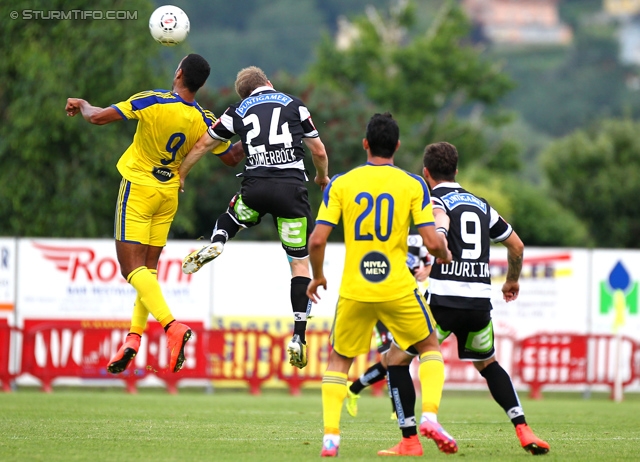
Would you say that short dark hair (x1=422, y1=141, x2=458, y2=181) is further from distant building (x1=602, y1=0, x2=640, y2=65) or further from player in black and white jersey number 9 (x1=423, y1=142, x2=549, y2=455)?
distant building (x1=602, y1=0, x2=640, y2=65)

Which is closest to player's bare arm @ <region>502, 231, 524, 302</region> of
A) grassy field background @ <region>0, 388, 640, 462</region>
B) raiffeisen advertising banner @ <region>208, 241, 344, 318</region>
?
grassy field background @ <region>0, 388, 640, 462</region>

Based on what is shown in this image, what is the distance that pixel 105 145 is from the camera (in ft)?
83.7

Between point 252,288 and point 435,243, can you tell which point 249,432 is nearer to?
point 435,243

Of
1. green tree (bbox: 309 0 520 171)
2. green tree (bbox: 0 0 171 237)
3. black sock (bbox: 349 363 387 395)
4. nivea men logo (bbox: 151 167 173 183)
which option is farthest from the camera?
green tree (bbox: 309 0 520 171)

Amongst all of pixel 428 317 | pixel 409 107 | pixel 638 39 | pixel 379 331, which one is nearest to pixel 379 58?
pixel 409 107

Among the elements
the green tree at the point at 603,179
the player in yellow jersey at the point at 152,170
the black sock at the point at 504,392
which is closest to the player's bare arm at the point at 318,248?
the black sock at the point at 504,392

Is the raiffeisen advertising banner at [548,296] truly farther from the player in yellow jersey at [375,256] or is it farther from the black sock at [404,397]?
the player in yellow jersey at [375,256]

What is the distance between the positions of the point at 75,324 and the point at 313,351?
14.0 feet

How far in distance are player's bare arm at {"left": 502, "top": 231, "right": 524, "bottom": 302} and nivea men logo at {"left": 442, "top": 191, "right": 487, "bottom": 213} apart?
38 centimetres

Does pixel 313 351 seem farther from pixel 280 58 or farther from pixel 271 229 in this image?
pixel 280 58

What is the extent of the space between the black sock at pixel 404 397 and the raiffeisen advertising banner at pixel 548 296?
477 inches

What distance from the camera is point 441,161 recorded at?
873cm

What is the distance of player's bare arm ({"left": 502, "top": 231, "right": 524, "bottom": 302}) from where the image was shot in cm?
887

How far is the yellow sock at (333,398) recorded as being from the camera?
7826mm
